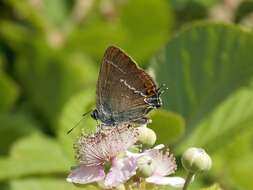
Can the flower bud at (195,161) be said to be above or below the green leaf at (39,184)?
below

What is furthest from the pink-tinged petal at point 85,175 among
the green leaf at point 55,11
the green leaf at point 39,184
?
the green leaf at point 55,11

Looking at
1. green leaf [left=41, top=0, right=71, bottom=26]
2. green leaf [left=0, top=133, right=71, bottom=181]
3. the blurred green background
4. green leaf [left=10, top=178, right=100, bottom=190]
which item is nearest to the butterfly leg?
the blurred green background

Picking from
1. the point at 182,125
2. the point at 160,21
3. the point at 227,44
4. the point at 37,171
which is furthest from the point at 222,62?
the point at 160,21

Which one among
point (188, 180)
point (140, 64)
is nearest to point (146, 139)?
point (188, 180)

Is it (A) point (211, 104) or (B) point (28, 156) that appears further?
(B) point (28, 156)

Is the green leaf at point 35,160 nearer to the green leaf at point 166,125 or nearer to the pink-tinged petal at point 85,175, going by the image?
the green leaf at point 166,125

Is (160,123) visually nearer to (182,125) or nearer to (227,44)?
(182,125)

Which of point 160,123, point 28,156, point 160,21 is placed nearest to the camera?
point 160,123
